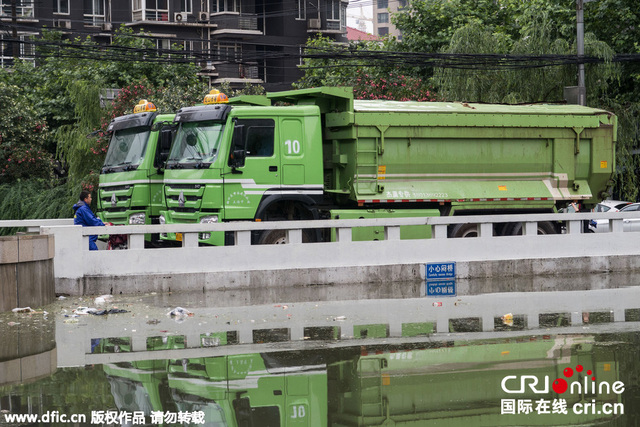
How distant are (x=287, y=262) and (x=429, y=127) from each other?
505 cm

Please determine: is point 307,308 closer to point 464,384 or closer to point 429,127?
point 464,384

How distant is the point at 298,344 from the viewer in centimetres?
991

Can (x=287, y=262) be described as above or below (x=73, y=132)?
below

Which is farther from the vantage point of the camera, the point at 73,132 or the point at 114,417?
the point at 73,132

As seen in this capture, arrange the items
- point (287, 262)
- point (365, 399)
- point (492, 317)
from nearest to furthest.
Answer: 1. point (365, 399)
2. point (492, 317)
3. point (287, 262)

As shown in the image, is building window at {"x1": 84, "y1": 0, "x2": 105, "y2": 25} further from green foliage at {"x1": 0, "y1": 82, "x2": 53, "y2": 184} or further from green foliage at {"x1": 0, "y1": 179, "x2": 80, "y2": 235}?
green foliage at {"x1": 0, "y1": 179, "x2": 80, "y2": 235}

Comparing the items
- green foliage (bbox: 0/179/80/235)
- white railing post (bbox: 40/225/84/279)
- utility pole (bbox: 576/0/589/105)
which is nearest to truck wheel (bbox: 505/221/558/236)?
utility pole (bbox: 576/0/589/105)

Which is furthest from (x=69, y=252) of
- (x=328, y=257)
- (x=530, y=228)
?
(x=530, y=228)

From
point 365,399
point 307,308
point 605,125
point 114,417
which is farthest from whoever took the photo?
point 605,125

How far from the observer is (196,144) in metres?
17.3

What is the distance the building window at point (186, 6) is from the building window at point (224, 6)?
5.45 ft

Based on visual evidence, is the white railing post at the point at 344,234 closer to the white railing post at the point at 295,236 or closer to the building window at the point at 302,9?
the white railing post at the point at 295,236

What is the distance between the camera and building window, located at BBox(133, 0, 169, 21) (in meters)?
55.2

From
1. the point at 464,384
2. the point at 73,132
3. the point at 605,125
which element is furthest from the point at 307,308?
the point at 73,132
